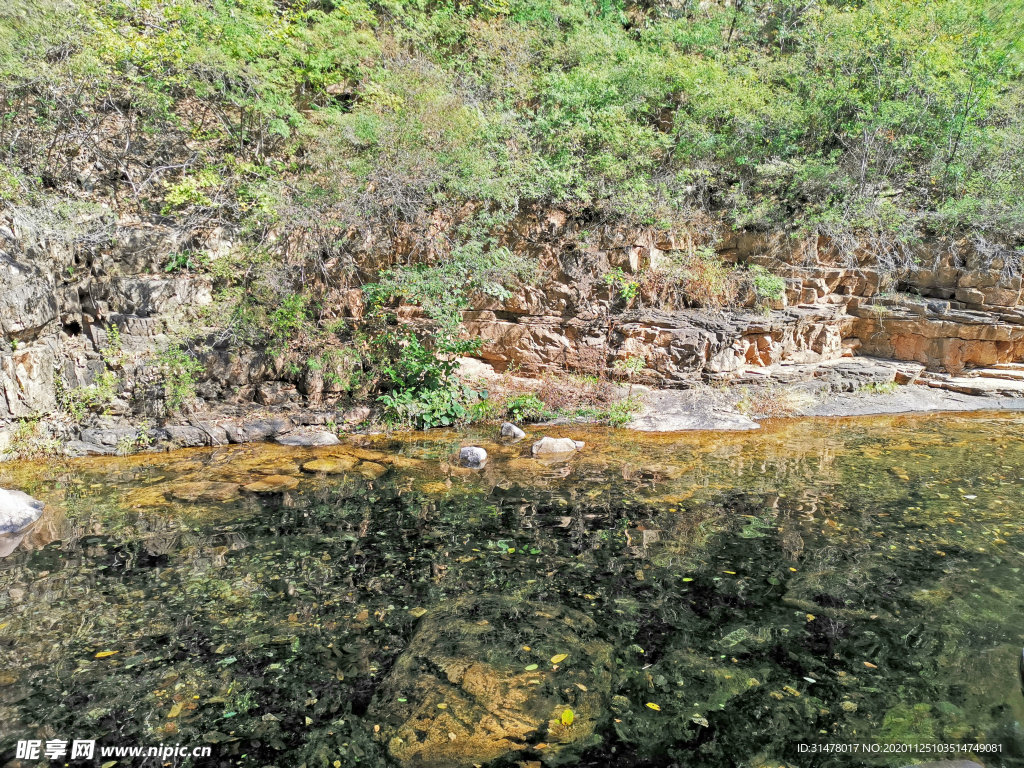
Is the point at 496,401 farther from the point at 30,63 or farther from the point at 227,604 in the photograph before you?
the point at 30,63

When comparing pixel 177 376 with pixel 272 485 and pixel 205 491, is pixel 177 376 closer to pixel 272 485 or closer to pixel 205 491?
pixel 205 491

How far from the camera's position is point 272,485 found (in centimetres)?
707

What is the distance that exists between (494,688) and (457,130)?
873 cm

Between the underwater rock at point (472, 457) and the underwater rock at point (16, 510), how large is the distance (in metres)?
4.56

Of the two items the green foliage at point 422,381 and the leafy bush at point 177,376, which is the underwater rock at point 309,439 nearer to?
the green foliage at point 422,381

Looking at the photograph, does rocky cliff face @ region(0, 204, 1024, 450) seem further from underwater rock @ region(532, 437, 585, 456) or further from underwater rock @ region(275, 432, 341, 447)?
underwater rock @ region(532, 437, 585, 456)

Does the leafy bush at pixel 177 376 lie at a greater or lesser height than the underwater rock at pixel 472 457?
greater

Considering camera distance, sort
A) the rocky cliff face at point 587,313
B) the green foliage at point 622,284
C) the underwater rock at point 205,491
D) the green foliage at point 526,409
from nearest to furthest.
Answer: the underwater rock at point 205,491 → the rocky cliff face at point 587,313 → the green foliage at point 526,409 → the green foliage at point 622,284

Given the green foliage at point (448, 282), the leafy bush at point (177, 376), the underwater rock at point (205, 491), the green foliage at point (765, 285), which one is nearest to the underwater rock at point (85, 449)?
the leafy bush at point (177, 376)

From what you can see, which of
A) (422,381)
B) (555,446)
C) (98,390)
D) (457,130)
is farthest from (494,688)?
(457,130)

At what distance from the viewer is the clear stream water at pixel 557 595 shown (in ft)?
11.0

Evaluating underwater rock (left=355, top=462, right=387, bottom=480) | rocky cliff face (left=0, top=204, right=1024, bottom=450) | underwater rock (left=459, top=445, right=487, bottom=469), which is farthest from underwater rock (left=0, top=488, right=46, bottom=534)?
underwater rock (left=459, top=445, right=487, bottom=469)

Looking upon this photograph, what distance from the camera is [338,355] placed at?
9.62 meters

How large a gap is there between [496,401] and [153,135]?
767cm
